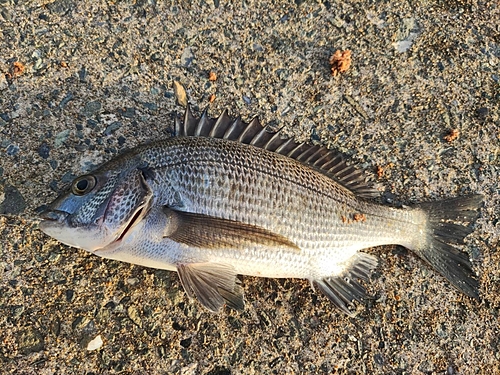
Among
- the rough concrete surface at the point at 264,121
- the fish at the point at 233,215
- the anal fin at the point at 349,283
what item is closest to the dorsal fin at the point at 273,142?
the fish at the point at 233,215

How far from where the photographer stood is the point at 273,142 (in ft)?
8.63

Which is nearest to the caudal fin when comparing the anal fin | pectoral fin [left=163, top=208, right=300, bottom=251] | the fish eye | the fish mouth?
the anal fin

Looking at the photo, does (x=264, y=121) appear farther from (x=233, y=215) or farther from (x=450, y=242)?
(x=450, y=242)

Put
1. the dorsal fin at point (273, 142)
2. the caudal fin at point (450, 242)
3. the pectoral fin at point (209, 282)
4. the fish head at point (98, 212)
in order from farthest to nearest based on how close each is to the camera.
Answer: the caudal fin at point (450, 242) < the dorsal fin at point (273, 142) < the pectoral fin at point (209, 282) < the fish head at point (98, 212)

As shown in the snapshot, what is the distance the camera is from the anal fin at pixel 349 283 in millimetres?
2654

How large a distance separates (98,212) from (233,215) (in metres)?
0.74

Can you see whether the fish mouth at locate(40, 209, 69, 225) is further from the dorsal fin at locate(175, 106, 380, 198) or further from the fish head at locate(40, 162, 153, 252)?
the dorsal fin at locate(175, 106, 380, 198)

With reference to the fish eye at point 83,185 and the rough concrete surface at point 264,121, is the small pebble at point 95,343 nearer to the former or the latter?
the rough concrete surface at point 264,121

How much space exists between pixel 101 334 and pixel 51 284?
438mm

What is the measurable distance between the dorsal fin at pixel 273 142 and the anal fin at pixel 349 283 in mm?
454

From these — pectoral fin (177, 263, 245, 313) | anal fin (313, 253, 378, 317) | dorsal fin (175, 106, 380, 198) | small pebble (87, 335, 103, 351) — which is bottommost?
small pebble (87, 335, 103, 351)

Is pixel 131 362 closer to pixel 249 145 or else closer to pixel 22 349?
pixel 22 349

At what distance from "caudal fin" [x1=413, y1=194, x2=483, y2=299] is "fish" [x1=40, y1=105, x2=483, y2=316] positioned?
0.02 meters

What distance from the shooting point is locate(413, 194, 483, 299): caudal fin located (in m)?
2.82
